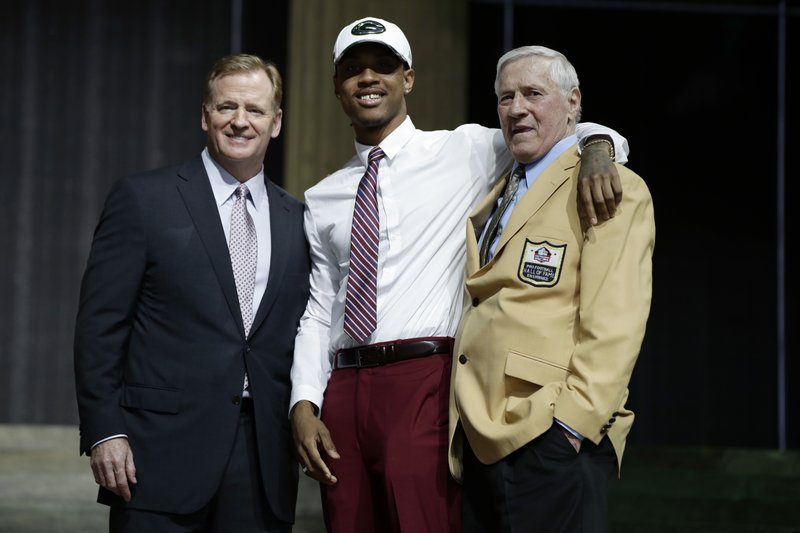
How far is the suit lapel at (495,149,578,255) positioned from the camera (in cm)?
207

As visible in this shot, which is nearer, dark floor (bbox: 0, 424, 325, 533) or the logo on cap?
the logo on cap

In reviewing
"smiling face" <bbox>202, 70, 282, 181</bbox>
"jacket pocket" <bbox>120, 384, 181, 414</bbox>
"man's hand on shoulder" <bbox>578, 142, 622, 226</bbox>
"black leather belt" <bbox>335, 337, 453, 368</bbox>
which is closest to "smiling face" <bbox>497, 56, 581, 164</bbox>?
"man's hand on shoulder" <bbox>578, 142, 622, 226</bbox>

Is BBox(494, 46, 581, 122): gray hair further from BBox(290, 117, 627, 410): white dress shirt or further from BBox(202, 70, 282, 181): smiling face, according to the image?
BBox(202, 70, 282, 181): smiling face

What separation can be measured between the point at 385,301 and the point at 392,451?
0.32m

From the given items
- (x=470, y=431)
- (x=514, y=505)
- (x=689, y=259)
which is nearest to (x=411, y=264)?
(x=470, y=431)

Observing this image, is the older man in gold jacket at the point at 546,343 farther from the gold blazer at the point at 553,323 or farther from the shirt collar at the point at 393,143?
the shirt collar at the point at 393,143

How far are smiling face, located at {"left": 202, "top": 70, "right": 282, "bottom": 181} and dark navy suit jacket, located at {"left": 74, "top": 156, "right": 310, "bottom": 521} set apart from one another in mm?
145

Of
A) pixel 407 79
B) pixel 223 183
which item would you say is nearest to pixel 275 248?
pixel 223 183

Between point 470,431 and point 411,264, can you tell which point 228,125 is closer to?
point 411,264

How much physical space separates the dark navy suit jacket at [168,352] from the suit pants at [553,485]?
0.55 meters

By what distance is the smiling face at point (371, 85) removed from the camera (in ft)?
7.76

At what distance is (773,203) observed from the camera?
683 cm

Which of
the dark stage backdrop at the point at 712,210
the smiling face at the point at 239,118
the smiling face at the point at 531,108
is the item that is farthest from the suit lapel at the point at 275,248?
the dark stage backdrop at the point at 712,210

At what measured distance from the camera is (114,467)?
2152mm
